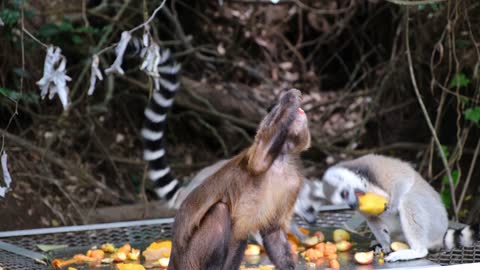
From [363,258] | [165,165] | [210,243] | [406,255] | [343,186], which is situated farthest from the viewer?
[165,165]

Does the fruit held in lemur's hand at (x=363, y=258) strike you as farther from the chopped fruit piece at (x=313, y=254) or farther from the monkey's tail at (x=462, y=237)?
the monkey's tail at (x=462, y=237)

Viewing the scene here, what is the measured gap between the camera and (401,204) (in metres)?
6.35

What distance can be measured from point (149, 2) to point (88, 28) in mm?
979

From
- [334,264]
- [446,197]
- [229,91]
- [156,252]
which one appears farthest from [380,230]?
[229,91]

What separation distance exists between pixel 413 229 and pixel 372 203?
0.35m

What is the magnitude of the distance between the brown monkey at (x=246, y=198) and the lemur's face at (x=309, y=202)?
1548mm

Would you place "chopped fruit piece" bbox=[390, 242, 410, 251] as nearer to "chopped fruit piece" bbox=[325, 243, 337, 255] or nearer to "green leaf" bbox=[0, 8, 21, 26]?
"chopped fruit piece" bbox=[325, 243, 337, 255]

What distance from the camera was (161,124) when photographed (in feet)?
24.1

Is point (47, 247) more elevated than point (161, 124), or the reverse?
point (161, 124)

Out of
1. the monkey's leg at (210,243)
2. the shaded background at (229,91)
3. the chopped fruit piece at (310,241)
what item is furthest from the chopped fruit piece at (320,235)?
the monkey's leg at (210,243)

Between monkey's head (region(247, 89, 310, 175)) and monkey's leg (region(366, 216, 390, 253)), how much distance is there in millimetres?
1915

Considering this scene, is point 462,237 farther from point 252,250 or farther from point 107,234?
point 107,234

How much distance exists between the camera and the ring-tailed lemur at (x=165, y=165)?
670 cm

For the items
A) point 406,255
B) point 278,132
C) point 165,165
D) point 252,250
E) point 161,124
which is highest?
point 161,124
